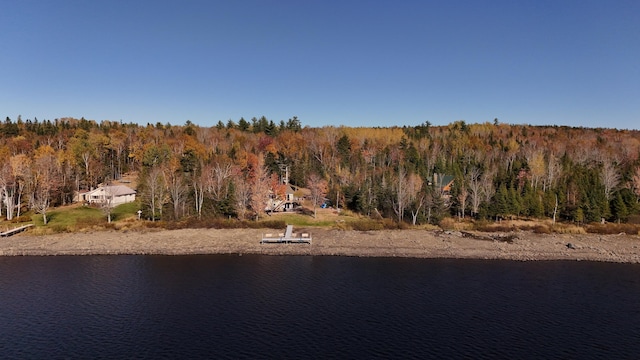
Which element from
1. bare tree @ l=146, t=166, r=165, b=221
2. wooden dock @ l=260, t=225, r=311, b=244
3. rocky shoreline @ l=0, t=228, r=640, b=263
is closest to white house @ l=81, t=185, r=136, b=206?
bare tree @ l=146, t=166, r=165, b=221

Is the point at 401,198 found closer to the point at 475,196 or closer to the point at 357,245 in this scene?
the point at 475,196

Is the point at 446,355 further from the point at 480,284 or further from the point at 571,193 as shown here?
the point at 571,193

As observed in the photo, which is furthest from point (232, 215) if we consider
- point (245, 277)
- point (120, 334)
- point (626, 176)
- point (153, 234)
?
point (626, 176)

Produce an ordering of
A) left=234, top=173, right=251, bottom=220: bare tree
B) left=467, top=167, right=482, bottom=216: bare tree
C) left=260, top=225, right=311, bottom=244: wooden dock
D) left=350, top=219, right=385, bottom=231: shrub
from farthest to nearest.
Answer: left=467, top=167, right=482, bottom=216: bare tree → left=234, top=173, right=251, bottom=220: bare tree → left=350, top=219, right=385, bottom=231: shrub → left=260, top=225, right=311, bottom=244: wooden dock

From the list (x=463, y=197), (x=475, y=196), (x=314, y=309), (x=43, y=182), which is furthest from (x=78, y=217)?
(x=475, y=196)

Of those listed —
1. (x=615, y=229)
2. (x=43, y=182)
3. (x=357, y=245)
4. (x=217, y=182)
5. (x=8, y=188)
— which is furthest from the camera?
(x=217, y=182)

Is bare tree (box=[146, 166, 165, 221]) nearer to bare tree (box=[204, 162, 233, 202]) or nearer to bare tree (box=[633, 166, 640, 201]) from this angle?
bare tree (box=[204, 162, 233, 202])

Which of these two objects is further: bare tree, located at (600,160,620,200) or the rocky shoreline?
bare tree, located at (600,160,620,200)
